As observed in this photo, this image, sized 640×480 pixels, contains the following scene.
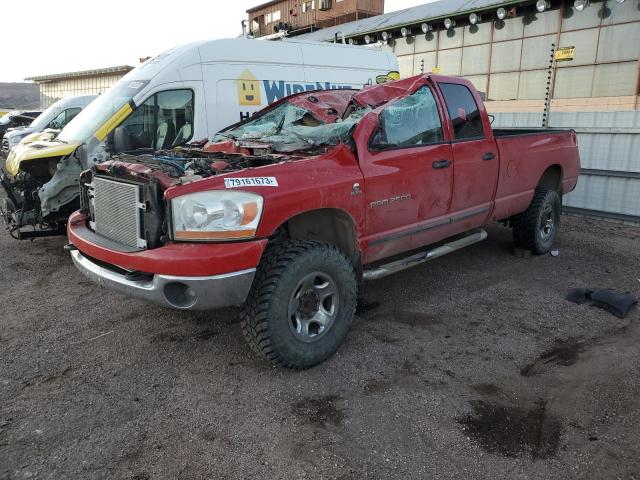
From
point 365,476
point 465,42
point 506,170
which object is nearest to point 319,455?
point 365,476

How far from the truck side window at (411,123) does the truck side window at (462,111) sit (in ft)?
0.74

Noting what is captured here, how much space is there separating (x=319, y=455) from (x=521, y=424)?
3.83 feet

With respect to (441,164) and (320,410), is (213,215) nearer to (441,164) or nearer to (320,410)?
(320,410)

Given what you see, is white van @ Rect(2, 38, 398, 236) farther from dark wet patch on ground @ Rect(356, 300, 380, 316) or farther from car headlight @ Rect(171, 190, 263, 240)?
dark wet patch on ground @ Rect(356, 300, 380, 316)

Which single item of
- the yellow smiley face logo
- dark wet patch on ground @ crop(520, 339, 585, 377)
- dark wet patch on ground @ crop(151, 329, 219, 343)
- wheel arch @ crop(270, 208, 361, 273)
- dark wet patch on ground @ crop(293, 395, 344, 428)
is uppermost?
the yellow smiley face logo

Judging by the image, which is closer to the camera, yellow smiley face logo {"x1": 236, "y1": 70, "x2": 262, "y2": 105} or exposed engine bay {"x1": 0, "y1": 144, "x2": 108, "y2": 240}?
exposed engine bay {"x1": 0, "y1": 144, "x2": 108, "y2": 240}

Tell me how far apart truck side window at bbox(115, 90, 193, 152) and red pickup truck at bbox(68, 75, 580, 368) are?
6.72ft

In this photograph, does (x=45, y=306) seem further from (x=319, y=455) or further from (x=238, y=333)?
(x=319, y=455)

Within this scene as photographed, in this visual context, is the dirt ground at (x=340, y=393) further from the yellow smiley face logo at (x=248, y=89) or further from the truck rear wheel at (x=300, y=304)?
the yellow smiley face logo at (x=248, y=89)

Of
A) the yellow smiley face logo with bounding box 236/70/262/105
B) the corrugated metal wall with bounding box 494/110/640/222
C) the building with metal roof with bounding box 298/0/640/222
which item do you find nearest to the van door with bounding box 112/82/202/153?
the yellow smiley face logo with bounding box 236/70/262/105

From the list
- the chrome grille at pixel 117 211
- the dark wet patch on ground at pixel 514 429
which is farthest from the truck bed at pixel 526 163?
the chrome grille at pixel 117 211

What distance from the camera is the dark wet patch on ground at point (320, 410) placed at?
2.85 meters

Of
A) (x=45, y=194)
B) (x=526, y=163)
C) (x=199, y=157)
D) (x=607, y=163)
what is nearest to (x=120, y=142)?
(x=45, y=194)

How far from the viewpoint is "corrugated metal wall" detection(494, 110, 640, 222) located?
7.69m
